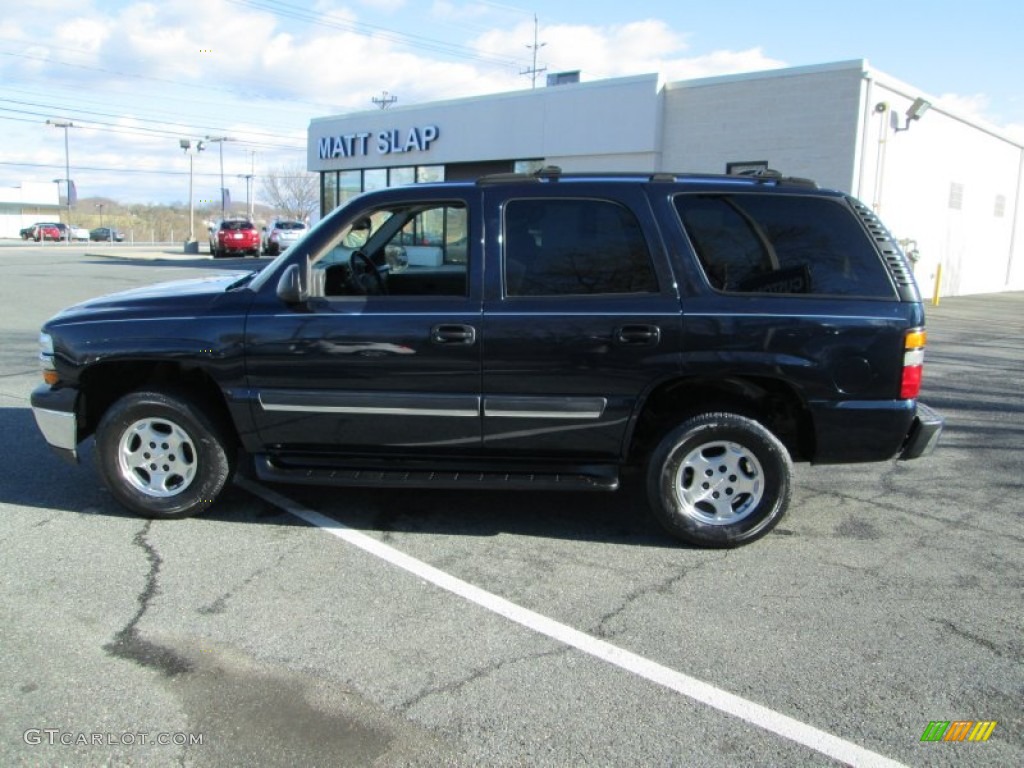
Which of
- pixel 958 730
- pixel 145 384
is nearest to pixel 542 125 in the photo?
pixel 145 384

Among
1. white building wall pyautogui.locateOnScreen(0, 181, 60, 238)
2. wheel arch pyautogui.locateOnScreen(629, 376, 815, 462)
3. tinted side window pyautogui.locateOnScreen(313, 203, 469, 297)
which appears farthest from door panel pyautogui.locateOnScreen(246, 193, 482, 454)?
white building wall pyautogui.locateOnScreen(0, 181, 60, 238)

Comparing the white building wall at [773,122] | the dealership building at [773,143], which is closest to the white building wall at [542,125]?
the dealership building at [773,143]

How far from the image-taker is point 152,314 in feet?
15.1

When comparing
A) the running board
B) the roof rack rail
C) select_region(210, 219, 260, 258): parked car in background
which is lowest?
the running board

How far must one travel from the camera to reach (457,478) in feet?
14.8

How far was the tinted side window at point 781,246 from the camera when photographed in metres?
4.40

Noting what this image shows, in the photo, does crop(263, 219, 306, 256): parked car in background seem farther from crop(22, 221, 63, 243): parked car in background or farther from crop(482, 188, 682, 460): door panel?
crop(22, 221, 63, 243): parked car in background

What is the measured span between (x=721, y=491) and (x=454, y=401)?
61.2 inches

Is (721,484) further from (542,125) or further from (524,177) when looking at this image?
(542,125)

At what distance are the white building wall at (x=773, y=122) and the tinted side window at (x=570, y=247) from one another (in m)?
13.8

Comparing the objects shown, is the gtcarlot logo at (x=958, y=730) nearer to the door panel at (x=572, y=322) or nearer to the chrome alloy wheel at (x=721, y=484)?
the chrome alloy wheel at (x=721, y=484)

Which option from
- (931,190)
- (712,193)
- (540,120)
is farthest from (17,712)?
(931,190)

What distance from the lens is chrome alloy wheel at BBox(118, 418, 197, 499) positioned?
4742 mm

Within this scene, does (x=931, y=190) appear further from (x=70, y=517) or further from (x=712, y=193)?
(x=70, y=517)
